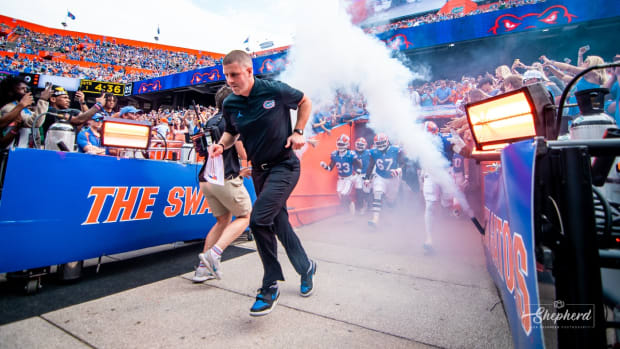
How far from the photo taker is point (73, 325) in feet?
5.94

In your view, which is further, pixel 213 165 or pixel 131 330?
pixel 213 165

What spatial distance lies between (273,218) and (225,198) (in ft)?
2.68

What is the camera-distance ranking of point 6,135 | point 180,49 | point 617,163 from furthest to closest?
point 180,49
point 6,135
point 617,163

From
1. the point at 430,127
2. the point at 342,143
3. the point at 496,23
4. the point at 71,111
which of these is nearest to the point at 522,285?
the point at 430,127

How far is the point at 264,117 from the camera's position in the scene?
2.14 metres

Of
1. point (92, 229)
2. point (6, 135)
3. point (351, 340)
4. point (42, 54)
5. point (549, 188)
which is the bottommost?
point (351, 340)

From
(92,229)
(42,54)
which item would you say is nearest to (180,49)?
(42,54)

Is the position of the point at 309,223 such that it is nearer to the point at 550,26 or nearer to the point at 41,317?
the point at 41,317

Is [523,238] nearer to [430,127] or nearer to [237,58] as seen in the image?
[237,58]

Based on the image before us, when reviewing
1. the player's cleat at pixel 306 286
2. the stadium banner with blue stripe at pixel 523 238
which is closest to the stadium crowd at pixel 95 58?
the player's cleat at pixel 306 286

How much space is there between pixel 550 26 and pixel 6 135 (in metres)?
13.9

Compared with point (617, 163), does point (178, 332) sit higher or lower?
lower

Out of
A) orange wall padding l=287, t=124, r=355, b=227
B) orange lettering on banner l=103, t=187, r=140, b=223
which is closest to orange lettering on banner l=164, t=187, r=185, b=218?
orange lettering on banner l=103, t=187, r=140, b=223

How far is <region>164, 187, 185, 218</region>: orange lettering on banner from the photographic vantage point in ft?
10.6
